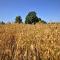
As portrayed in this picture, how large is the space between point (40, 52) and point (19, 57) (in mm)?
434

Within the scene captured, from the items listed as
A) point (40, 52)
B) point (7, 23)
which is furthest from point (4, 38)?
point (7, 23)

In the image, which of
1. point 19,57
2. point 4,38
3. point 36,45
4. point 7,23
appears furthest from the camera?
point 7,23

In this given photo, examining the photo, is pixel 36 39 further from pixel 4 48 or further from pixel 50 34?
pixel 4 48

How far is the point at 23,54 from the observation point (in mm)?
2697

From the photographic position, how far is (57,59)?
281 centimetres

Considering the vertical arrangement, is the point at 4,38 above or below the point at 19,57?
above

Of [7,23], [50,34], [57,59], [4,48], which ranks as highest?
[7,23]

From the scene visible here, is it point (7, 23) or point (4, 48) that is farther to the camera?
point (7, 23)

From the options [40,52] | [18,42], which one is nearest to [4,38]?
[18,42]

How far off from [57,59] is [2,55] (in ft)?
3.02

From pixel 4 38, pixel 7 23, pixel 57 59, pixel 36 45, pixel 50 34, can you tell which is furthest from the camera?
pixel 7 23

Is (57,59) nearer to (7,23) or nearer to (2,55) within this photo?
(2,55)

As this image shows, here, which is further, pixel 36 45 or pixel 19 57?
pixel 36 45

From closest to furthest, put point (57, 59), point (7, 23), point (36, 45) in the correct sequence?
point (57, 59) → point (36, 45) → point (7, 23)
